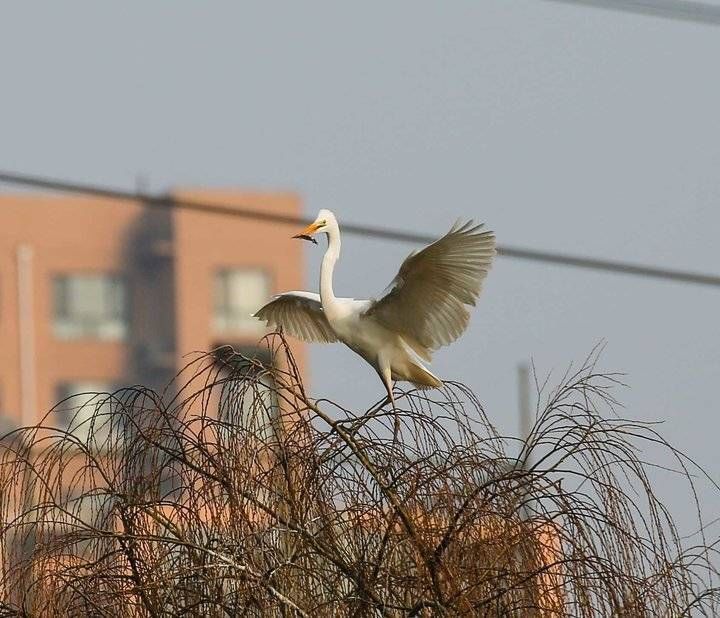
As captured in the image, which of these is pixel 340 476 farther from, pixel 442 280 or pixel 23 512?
pixel 442 280

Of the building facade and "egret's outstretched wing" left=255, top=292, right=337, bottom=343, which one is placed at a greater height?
the building facade

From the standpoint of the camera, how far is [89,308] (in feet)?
104

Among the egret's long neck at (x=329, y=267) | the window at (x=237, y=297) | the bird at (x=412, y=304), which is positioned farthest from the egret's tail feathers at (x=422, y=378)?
the window at (x=237, y=297)

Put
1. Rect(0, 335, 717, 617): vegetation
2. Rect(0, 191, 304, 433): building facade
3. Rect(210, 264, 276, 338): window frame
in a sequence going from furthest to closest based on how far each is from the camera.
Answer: Rect(210, 264, 276, 338): window frame < Rect(0, 191, 304, 433): building facade < Rect(0, 335, 717, 617): vegetation

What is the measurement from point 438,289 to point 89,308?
2642 cm

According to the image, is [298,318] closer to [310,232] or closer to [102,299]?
[310,232]

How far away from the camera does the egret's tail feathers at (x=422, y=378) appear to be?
5.80m

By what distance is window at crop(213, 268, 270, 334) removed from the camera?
3192cm

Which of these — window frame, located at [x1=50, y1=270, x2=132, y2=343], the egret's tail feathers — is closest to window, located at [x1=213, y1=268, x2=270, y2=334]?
window frame, located at [x1=50, y1=270, x2=132, y2=343]

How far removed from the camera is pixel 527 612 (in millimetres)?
4219

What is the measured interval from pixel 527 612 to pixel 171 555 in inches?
32.5

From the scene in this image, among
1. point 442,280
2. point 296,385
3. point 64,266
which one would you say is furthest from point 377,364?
point 64,266

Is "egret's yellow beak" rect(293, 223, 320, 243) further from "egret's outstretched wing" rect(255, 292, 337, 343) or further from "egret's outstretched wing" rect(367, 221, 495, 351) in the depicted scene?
"egret's outstretched wing" rect(255, 292, 337, 343)

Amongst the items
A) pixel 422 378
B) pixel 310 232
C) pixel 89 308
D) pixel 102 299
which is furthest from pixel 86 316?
pixel 310 232
